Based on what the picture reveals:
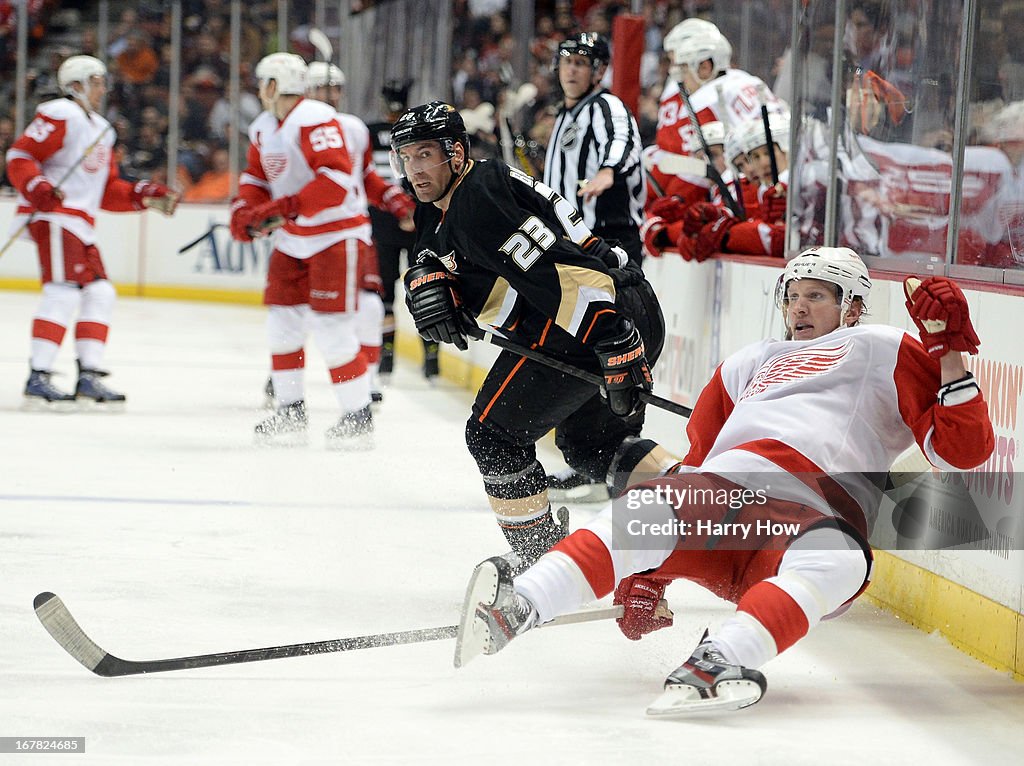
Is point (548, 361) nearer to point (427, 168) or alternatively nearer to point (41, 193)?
point (427, 168)

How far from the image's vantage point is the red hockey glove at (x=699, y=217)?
484cm

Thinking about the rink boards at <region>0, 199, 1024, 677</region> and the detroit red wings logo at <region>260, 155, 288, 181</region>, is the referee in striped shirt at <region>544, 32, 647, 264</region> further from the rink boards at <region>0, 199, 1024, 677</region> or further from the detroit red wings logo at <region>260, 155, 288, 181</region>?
the detroit red wings logo at <region>260, 155, 288, 181</region>

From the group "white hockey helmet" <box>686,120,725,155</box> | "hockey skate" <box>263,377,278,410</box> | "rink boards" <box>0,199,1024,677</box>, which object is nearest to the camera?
"rink boards" <box>0,199,1024,677</box>

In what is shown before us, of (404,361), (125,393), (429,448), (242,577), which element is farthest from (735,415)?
(404,361)

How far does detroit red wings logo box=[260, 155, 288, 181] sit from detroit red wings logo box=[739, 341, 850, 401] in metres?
3.46

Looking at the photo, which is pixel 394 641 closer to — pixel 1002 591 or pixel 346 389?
pixel 1002 591

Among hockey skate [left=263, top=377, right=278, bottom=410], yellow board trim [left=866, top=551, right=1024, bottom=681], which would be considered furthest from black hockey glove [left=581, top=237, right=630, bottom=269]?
hockey skate [left=263, top=377, right=278, bottom=410]

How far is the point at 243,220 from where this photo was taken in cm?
586

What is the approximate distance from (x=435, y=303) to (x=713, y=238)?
1718 millimetres

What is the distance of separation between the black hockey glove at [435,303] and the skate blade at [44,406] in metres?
3.67

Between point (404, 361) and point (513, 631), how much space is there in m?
6.70

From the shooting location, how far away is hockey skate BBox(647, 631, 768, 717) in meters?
2.41

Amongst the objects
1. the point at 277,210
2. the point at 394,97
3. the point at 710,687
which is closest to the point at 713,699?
the point at 710,687

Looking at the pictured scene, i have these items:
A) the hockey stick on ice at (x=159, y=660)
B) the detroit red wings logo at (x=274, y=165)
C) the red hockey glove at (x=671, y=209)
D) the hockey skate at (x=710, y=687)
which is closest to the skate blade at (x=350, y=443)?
the detroit red wings logo at (x=274, y=165)
